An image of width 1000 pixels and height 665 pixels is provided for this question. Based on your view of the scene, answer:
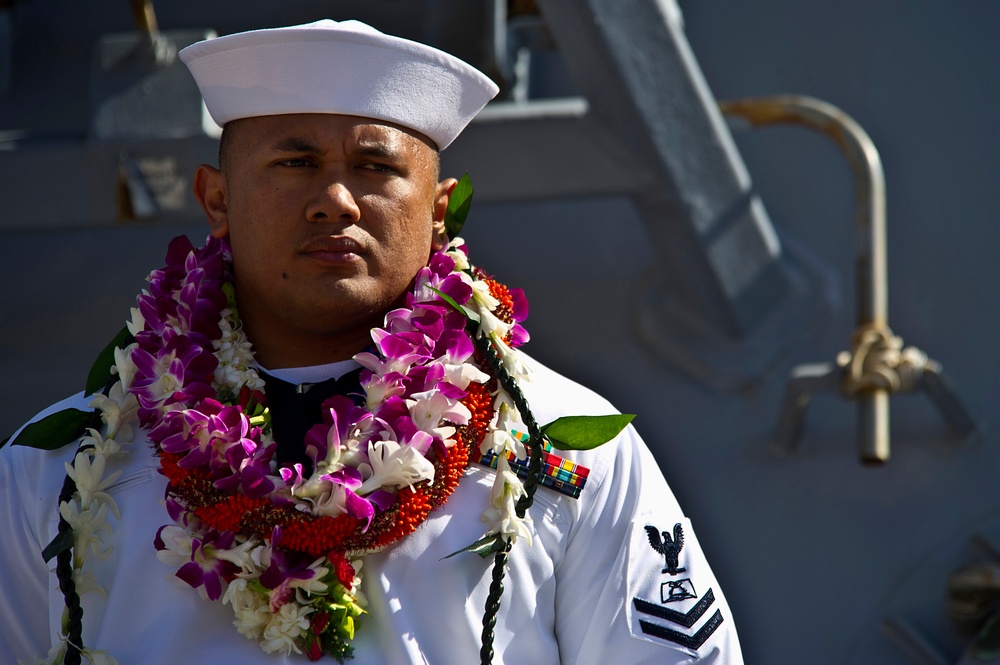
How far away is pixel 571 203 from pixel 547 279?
0.23m

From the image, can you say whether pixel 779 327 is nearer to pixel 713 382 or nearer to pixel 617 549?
pixel 713 382

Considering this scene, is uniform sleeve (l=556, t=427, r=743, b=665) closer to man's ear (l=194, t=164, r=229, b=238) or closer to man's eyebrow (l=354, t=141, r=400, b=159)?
man's eyebrow (l=354, t=141, r=400, b=159)

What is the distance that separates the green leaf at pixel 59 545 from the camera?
1.70 m

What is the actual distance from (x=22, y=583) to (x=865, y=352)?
203cm

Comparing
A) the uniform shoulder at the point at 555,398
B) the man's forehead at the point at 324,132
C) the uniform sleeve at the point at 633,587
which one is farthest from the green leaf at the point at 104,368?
the uniform sleeve at the point at 633,587

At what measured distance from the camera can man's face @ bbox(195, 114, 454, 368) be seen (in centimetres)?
173

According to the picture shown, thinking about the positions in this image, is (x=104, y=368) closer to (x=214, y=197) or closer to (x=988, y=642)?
(x=214, y=197)

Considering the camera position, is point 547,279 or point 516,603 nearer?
point 516,603

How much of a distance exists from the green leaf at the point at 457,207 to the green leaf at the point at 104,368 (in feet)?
1.70

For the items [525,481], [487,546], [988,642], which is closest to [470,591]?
[487,546]

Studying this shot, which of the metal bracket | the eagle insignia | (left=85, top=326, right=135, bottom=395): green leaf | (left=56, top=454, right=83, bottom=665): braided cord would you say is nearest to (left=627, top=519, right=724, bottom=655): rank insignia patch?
the eagle insignia

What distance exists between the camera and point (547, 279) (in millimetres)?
3451

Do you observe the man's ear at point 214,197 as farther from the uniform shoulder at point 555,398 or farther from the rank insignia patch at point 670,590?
the rank insignia patch at point 670,590

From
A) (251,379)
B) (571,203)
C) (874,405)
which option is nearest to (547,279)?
(571,203)
